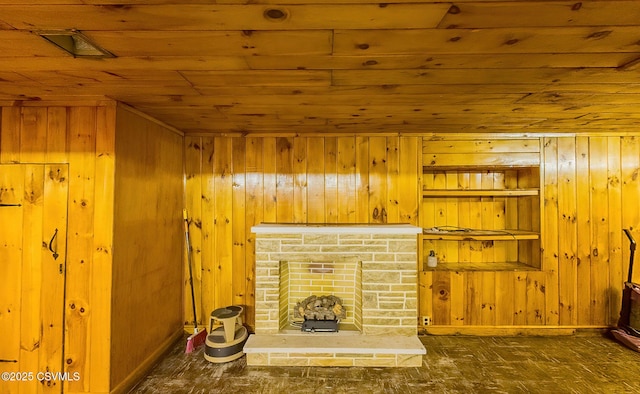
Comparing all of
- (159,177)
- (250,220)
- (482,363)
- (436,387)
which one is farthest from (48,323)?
(482,363)

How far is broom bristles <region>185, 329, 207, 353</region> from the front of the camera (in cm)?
315

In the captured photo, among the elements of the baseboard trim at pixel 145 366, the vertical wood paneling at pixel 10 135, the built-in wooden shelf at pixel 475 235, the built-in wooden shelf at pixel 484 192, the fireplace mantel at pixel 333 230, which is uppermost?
the vertical wood paneling at pixel 10 135

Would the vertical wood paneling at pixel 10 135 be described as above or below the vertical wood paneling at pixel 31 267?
above

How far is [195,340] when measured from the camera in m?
3.24

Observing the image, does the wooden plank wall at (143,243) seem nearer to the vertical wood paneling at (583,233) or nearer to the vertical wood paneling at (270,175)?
the vertical wood paneling at (270,175)

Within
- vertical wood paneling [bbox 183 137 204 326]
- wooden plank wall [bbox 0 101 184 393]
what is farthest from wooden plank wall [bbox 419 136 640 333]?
wooden plank wall [bbox 0 101 184 393]

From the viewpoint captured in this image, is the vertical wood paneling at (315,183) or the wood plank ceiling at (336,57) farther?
the vertical wood paneling at (315,183)

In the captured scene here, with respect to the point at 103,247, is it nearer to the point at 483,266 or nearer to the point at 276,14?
the point at 276,14

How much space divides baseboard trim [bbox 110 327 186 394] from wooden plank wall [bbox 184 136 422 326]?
0.36 metres

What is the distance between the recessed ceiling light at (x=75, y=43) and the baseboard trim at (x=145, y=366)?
2.19 metres

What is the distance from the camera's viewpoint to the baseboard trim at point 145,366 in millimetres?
2460

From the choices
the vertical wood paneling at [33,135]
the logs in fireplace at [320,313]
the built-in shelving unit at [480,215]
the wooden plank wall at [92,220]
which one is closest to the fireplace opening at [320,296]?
the logs in fireplace at [320,313]

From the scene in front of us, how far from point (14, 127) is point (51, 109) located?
287mm

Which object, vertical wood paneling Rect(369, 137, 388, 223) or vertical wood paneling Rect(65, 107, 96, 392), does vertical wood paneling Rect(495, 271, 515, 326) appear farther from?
vertical wood paneling Rect(65, 107, 96, 392)
